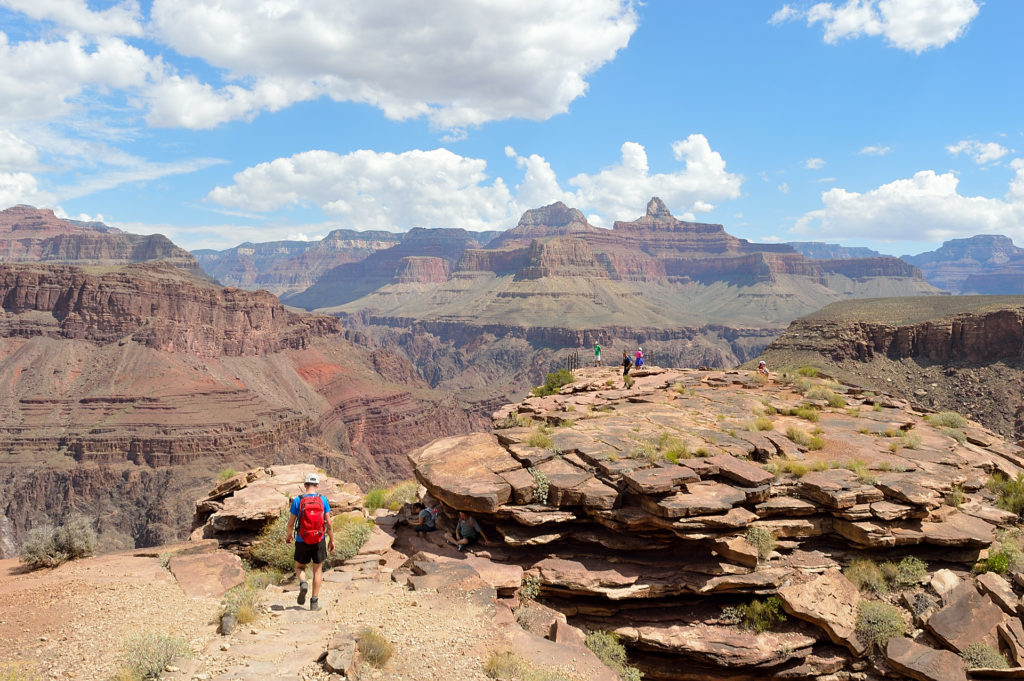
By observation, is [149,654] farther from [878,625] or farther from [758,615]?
[878,625]

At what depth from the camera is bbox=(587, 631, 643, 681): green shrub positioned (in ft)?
37.6

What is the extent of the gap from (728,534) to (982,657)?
5075 mm

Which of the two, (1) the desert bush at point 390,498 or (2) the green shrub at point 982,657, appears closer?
(2) the green shrub at point 982,657

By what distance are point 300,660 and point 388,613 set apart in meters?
2.01

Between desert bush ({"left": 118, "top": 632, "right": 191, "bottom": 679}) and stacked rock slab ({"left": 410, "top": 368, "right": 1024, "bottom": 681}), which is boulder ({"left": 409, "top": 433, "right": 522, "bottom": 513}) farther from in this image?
desert bush ({"left": 118, "top": 632, "right": 191, "bottom": 679})

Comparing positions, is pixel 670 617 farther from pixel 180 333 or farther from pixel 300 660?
pixel 180 333

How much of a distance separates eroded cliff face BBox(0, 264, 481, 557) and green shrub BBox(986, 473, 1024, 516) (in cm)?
7928

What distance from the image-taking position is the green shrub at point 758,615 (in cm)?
1273

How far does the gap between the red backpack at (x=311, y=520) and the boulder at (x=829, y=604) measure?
10.6 meters

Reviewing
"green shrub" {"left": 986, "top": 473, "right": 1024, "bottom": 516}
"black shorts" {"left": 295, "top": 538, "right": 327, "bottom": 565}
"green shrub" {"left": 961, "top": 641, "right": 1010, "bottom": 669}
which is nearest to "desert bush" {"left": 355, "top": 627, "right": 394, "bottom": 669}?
"black shorts" {"left": 295, "top": 538, "right": 327, "bottom": 565}

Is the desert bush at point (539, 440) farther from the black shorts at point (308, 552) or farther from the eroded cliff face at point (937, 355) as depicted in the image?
the eroded cliff face at point (937, 355)

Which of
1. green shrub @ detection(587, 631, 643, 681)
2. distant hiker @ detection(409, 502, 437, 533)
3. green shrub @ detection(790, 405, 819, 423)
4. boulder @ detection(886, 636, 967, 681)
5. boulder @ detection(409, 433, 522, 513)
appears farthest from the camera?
green shrub @ detection(790, 405, 819, 423)

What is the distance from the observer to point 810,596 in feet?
42.2

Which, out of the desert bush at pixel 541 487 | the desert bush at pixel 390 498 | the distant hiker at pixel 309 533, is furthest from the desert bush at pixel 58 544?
the desert bush at pixel 541 487
